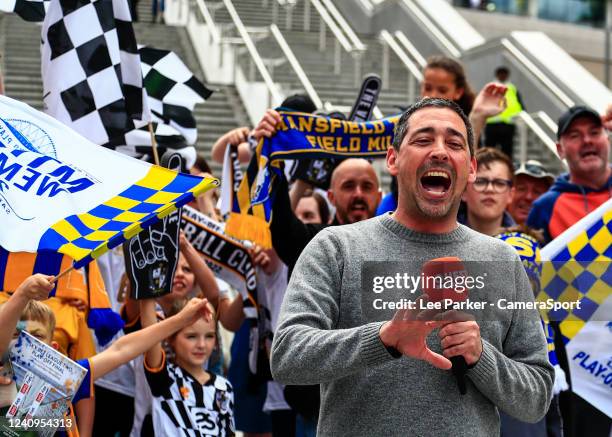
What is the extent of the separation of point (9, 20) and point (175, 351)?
1255cm

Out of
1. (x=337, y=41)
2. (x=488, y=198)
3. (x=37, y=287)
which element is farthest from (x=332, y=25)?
(x=37, y=287)

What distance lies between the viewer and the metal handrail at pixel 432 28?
16.3 m

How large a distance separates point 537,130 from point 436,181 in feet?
29.6

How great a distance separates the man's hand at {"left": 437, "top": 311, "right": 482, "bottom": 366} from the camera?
2.80 m

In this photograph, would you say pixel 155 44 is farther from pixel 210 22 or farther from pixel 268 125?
pixel 268 125

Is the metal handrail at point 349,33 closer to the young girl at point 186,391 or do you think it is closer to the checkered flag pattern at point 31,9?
the checkered flag pattern at point 31,9

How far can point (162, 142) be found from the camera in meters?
6.84

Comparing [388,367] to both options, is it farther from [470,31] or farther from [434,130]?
[470,31]

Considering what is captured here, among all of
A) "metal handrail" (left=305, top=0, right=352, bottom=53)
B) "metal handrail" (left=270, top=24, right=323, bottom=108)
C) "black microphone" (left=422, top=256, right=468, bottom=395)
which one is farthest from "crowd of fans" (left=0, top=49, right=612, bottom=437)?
"metal handrail" (left=305, top=0, right=352, bottom=53)

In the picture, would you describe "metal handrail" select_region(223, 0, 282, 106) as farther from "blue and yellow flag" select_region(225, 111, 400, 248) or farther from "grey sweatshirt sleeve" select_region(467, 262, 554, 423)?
"grey sweatshirt sleeve" select_region(467, 262, 554, 423)

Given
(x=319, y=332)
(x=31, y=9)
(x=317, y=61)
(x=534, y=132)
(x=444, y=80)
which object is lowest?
(x=534, y=132)

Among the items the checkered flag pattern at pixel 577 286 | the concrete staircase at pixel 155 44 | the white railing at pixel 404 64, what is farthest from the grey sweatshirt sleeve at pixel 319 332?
the white railing at pixel 404 64

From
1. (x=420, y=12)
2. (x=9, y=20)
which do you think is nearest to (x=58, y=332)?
(x=9, y=20)

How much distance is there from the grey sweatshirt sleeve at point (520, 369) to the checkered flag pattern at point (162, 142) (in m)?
3.68
